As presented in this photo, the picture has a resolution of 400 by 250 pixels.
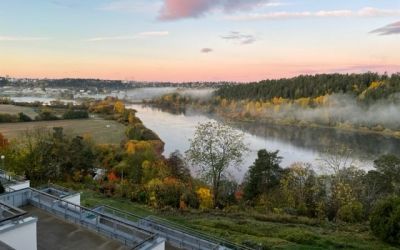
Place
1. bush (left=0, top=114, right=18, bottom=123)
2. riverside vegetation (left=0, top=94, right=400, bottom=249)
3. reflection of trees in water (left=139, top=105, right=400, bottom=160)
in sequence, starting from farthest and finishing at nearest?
bush (left=0, top=114, right=18, bottom=123) < reflection of trees in water (left=139, top=105, right=400, bottom=160) < riverside vegetation (left=0, top=94, right=400, bottom=249)

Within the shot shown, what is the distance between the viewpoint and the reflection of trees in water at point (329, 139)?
5990 centimetres

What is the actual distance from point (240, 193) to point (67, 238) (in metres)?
20.0

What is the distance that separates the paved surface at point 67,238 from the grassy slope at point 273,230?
5679mm

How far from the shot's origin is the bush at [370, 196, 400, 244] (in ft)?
47.2

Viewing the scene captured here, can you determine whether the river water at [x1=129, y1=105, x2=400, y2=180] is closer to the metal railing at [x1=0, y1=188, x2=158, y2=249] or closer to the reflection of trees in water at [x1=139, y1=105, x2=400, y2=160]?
the reflection of trees in water at [x1=139, y1=105, x2=400, y2=160]

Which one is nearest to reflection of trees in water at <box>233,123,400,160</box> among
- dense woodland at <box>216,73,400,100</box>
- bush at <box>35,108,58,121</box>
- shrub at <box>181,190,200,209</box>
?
dense woodland at <box>216,73,400,100</box>

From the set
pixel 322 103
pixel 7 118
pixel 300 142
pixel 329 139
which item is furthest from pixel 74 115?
pixel 322 103

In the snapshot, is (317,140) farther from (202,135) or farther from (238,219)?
(238,219)

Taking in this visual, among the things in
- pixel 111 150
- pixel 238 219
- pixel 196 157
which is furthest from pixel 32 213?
pixel 111 150

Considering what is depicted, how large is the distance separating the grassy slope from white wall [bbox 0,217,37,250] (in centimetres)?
754

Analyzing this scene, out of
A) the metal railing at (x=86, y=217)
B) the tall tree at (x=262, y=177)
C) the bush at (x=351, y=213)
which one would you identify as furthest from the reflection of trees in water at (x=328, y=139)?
the metal railing at (x=86, y=217)

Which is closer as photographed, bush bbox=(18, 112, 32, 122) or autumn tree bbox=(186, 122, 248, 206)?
autumn tree bbox=(186, 122, 248, 206)

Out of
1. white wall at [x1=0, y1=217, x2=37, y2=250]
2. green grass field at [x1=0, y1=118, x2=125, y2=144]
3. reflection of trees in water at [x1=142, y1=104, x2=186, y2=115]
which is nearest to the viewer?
white wall at [x1=0, y1=217, x2=37, y2=250]

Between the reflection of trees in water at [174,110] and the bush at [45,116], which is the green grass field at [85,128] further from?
the reflection of trees in water at [174,110]
